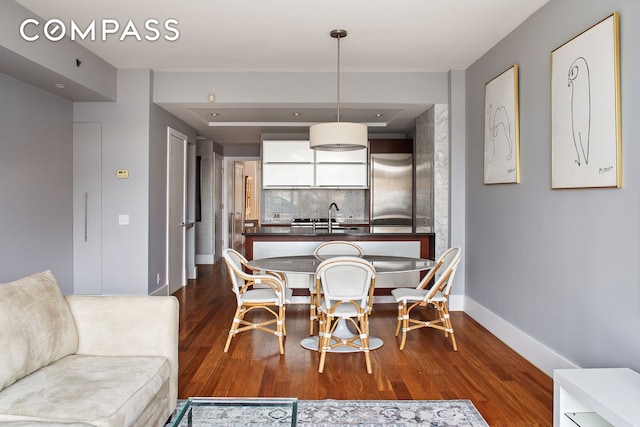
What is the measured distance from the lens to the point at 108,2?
3475mm

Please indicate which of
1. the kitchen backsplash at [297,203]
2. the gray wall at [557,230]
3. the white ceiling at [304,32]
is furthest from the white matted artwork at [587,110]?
the kitchen backsplash at [297,203]

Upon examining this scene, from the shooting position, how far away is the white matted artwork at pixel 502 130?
12.5 ft

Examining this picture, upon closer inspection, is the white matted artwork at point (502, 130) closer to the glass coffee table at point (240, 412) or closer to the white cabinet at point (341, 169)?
the glass coffee table at point (240, 412)

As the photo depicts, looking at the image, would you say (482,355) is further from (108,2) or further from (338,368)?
(108,2)

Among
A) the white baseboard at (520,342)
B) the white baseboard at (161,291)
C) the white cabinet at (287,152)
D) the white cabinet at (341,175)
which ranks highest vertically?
the white cabinet at (287,152)

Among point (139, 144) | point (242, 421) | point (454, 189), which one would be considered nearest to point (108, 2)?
point (139, 144)

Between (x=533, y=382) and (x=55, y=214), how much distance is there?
4.67 m

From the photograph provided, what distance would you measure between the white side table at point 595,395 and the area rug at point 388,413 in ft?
1.52

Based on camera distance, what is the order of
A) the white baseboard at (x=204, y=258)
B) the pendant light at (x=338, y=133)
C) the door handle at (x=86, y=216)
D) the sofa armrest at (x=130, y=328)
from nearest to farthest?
the sofa armrest at (x=130, y=328), the pendant light at (x=338, y=133), the door handle at (x=86, y=216), the white baseboard at (x=204, y=258)

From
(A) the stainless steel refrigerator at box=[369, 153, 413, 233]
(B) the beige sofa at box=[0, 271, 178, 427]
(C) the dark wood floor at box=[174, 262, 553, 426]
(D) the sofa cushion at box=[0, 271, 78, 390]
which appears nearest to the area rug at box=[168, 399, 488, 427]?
(C) the dark wood floor at box=[174, 262, 553, 426]

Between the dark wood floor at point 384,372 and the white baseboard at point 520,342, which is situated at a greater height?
the white baseboard at point 520,342

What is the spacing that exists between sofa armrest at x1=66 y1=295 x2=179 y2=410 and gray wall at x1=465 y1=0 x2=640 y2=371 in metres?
2.44

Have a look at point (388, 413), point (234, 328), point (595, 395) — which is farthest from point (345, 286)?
point (595, 395)

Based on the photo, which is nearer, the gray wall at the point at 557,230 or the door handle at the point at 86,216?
the gray wall at the point at 557,230
